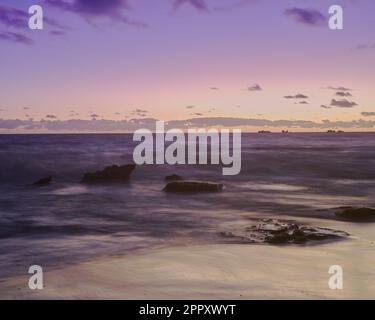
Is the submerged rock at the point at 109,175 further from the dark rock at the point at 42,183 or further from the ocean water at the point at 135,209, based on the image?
the dark rock at the point at 42,183

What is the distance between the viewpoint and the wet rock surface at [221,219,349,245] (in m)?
13.2

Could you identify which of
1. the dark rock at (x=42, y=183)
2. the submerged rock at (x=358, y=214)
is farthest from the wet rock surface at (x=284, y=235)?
the dark rock at (x=42, y=183)

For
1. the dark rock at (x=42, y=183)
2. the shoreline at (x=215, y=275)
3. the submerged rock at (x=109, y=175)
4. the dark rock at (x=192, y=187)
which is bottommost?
the shoreline at (x=215, y=275)

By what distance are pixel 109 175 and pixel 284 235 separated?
2246cm

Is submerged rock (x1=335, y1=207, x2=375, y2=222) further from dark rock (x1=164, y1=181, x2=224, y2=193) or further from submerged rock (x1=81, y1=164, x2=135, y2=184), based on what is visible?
submerged rock (x1=81, y1=164, x2=135, y2=184)

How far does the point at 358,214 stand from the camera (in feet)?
56.5

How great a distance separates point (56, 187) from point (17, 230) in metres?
15.8

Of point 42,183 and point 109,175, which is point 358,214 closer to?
point 109,175

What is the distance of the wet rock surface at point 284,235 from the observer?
13219 mm

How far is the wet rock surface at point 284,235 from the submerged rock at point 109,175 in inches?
776
